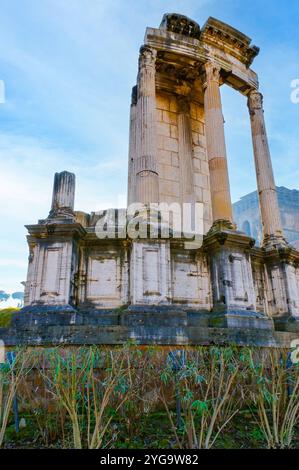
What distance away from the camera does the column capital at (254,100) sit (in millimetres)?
12312

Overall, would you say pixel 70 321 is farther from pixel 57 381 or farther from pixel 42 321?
pixel 57 381

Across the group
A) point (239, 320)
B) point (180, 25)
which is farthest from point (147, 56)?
point (239, 320)

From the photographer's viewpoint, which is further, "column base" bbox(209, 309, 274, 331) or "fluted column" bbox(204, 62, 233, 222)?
"fluted column" bbox(204, 62, 233, 222)

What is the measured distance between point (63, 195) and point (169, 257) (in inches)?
124

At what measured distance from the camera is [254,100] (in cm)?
1243

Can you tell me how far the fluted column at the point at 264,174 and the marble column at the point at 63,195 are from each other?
6.06 metres

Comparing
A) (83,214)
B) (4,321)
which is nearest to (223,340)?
(83,214)

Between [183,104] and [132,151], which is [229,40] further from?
[132,151]

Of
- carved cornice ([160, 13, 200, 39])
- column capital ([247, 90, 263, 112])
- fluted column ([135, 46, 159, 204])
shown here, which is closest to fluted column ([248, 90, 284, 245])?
column capital ([247, 90, 263, 112])

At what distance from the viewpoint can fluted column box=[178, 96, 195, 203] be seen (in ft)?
37.9

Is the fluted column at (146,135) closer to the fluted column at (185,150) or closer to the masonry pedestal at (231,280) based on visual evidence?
the masonry pedestal at (231,280)

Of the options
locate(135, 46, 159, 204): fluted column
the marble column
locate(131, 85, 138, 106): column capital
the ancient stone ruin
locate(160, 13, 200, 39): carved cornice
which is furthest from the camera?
locate(131, 85, 138, 106): column capital

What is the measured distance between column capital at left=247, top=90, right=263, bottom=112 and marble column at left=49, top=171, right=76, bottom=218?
7.64m

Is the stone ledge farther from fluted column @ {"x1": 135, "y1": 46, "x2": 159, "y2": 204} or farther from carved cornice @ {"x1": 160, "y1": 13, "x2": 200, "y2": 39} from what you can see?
carved cornice @ {"x1": 160, "y1": 13, "x2": 200, "y2": 39}
